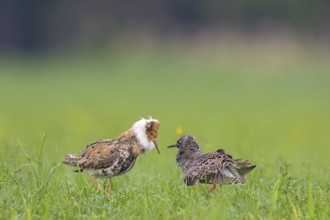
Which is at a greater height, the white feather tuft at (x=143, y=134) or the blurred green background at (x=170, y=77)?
the blurred green background at (x=170, y=77)

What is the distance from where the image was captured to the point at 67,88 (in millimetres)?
41250

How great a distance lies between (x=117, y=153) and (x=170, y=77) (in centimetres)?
4438

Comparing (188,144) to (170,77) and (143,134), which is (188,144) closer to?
(143,134)

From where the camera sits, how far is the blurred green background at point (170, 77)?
18281 mm

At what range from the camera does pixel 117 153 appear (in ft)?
30.9

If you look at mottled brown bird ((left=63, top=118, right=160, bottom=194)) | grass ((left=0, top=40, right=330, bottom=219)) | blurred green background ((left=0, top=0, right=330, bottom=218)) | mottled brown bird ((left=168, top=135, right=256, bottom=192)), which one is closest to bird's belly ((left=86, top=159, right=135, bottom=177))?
mottled brown bird ((left=63, top=118, right=160, bottom=194))

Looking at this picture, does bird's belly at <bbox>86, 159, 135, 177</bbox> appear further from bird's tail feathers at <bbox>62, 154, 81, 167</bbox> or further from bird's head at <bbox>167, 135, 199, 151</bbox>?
bird's head at <bbox>167, 135, 199, 151</bbox>

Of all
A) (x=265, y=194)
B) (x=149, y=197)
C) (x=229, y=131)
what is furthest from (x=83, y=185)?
(x=229, y=131)

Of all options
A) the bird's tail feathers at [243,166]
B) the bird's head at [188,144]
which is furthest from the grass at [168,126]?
the bird's head at [188,144]

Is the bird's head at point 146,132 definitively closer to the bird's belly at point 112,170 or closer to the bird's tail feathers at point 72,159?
the bird's belly at point 112,170

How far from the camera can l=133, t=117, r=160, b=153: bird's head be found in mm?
9594

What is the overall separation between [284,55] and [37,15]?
58.5ft

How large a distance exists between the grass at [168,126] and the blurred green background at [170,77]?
0.09 metres

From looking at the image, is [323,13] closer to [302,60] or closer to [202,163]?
[302,60]
